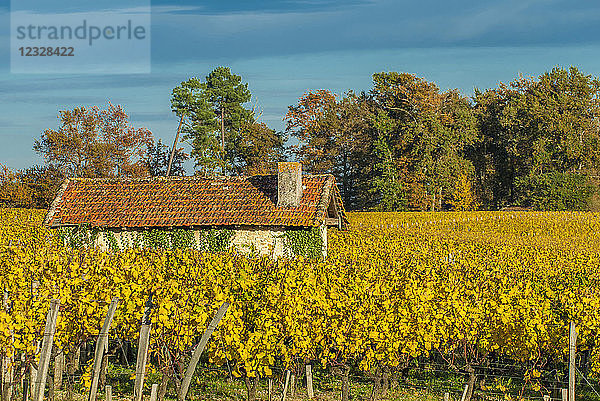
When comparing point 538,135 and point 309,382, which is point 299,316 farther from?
point 538,135

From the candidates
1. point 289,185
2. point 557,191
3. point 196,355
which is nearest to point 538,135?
point 557,191

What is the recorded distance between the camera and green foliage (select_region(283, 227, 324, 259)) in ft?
73.7

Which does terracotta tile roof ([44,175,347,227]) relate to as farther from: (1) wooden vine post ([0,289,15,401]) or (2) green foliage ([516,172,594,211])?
(2) green foliage ([516,172,594,211])

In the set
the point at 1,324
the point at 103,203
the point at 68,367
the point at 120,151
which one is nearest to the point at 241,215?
the point at 103,203

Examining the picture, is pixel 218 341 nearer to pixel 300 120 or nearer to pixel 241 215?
pixel 241 215

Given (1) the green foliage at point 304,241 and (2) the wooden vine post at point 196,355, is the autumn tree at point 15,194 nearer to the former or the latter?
(1) the green foliage at point 304,241

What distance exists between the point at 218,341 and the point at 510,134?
47797 millimetres

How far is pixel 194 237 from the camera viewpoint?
23562mm

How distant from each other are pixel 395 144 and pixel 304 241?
30.6 m

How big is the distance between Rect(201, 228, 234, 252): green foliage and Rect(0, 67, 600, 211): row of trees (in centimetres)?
2814

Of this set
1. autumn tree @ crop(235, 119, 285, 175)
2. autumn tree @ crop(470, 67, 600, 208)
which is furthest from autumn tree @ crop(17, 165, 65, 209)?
autumn tree @ crop(470, 67, 600, 208)

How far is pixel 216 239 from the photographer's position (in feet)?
76.6

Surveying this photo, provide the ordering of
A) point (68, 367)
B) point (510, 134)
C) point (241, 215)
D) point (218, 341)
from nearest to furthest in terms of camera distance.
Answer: point (218, 341)
point (68, 367)
point (241, 215)
point (510, 134)

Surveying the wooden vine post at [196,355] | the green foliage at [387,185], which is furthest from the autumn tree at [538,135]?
the wooden vine post at [196,355]
